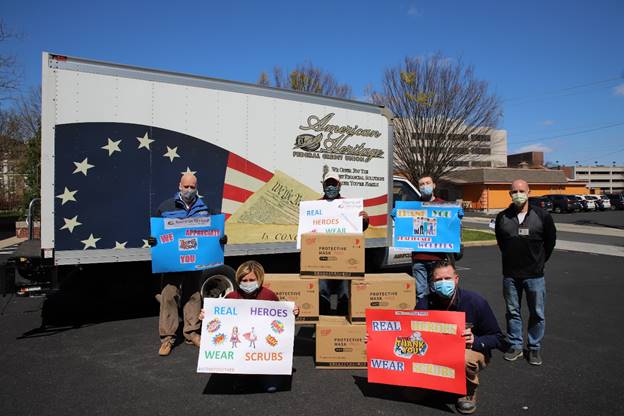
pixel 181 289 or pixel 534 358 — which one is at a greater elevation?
pixel 181 289

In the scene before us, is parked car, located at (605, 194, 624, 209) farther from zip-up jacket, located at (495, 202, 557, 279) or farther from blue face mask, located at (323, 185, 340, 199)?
blue face mask, located at (323, 185, 340, 199)

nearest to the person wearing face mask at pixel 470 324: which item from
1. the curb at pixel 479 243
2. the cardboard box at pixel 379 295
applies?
the cardboard box at pixel 379 295

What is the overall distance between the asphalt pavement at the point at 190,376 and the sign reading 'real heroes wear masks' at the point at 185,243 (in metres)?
0.99

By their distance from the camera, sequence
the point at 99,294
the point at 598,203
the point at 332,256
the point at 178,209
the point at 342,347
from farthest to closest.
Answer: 1. the point at 598,203
2. the point at 99,294
3. the point at 178,209
4. the point at 332,256
5. the point at 342,347

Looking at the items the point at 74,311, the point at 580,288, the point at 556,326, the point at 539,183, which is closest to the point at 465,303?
the point at 556,326

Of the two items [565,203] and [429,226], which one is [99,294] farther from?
[565,203]

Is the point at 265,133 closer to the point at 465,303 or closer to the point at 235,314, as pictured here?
the point at 235,314

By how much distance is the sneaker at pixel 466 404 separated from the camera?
334cm

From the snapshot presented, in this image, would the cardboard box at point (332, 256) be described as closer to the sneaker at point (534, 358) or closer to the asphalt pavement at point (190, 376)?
the asphalt pavement at point (190, 376)

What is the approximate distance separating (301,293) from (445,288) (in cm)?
147

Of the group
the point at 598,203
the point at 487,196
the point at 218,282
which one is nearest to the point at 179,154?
the point at 218,282

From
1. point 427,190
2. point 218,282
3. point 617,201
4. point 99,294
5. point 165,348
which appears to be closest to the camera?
point 165,348

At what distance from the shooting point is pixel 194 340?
490 centimetres

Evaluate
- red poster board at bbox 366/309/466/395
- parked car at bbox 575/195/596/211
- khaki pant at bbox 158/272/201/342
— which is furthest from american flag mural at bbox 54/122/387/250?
parked car at bbox 575/195/596/211
